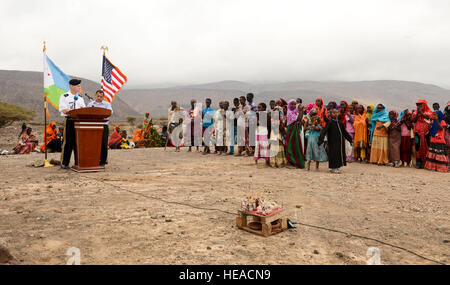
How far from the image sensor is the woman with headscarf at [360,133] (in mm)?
11188

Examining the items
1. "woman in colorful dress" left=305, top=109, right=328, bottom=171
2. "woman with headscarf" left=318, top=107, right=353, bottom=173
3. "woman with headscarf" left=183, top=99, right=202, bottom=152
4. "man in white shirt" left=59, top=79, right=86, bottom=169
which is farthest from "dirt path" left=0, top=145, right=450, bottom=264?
"woman with headscarf" left=183, top=99, right=202, bottom=152

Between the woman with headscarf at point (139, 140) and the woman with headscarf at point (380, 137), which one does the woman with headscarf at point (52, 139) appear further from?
the woman with headscarf at point (380, 137)

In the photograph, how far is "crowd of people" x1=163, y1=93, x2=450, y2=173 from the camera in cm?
916

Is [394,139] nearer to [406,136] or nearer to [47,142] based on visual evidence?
[406,136]

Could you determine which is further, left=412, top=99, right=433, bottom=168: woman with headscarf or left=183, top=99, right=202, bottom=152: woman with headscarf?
left=183, top=99, right=202, bottom=152: woman with headscarf

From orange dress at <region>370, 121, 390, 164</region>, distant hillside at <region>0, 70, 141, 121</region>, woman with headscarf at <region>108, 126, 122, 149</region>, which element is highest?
distant hillside at <region>0, 70, 141, 121</region>

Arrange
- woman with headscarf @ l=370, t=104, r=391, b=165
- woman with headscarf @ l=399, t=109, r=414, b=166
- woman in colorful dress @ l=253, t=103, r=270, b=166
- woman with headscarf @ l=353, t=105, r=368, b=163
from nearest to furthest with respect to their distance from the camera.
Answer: woman in colorful dress @ l=253, t=103, r=270, b=166 → woman with headscarf @ l=399, t=109, r=414, b=166 → woman with headscarf @ l=370, t=104, r=391, b=165 → woman with headscarf @ l=353, t=105, r=368, b=163

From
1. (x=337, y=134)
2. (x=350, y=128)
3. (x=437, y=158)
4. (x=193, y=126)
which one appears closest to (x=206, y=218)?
(x=337, y=134)

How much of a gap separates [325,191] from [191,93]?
129224mm

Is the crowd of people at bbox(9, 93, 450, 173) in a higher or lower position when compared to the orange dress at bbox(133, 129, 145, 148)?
higher

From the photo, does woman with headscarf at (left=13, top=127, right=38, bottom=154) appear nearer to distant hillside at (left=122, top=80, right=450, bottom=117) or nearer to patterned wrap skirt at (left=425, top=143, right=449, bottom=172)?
patterned wrap skirt at (left=425, top=143, right=449, bottom=172)

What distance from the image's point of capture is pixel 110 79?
11.7m

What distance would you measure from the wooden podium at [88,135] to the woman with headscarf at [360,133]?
26.4 feet
